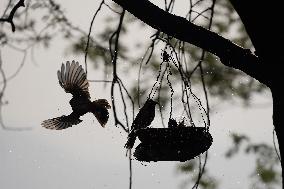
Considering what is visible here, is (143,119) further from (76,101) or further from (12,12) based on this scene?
(12,12)

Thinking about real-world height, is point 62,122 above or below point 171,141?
above

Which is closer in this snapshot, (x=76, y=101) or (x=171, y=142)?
(x=171, y=142)

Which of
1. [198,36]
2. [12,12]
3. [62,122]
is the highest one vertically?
[12,12]

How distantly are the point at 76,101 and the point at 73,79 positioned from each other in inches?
4.7

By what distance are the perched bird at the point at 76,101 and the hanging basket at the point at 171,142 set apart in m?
0.54

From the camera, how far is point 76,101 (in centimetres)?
201

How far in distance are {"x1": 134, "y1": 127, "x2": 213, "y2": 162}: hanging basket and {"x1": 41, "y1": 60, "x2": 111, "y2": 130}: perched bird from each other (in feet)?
1.77

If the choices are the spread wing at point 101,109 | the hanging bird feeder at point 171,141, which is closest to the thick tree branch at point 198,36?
the hanging bird feeder at point 171,141

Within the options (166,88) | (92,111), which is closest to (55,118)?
(92,111)

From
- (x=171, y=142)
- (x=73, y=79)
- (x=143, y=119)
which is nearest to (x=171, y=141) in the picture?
(x=171, y=142)

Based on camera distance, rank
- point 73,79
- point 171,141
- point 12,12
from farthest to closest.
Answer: point 73,79 → point 12,12 → point 171,141

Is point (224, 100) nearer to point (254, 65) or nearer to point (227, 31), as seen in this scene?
point (227, 31)

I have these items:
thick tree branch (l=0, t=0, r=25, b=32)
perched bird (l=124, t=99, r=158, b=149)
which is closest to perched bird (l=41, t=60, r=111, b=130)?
thick tree branch (l=0, t=0, r=25, b=32)

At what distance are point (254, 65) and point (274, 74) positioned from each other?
0.12 m
